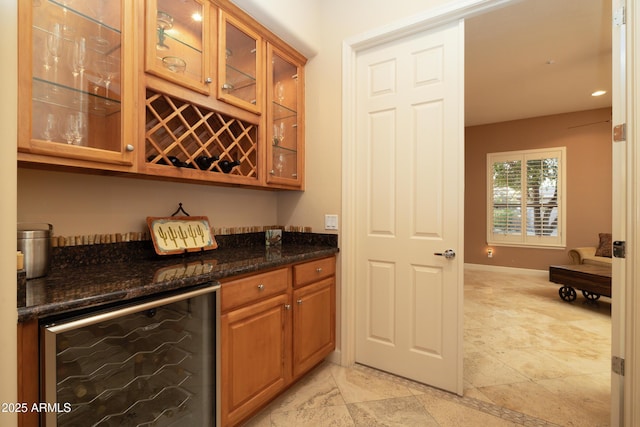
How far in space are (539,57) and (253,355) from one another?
4.47 meters

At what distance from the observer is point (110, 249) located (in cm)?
160

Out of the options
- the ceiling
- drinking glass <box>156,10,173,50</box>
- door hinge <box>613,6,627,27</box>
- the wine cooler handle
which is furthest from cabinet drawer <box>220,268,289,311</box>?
the ceiling

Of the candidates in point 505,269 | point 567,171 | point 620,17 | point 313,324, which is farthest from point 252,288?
point 567,171

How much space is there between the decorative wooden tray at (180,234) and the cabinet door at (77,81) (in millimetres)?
462

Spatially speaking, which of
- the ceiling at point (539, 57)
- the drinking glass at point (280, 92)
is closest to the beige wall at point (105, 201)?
the drinking glass at point (280, 92)

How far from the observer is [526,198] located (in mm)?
5723

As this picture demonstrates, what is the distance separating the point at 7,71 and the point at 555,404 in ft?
9.35

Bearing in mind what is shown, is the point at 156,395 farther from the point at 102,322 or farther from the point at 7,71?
the point at 7,71

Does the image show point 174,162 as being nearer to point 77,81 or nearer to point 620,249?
point 77,81

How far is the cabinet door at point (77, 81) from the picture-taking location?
43.6 inches

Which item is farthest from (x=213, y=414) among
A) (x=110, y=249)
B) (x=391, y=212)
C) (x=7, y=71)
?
(x=391, y=212)

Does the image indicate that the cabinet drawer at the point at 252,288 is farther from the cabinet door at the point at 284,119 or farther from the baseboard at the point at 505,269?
the baseboard at the point at 505,269

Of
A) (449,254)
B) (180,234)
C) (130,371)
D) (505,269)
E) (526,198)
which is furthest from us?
(505,269)

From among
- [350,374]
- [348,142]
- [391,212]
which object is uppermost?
[348,142]
